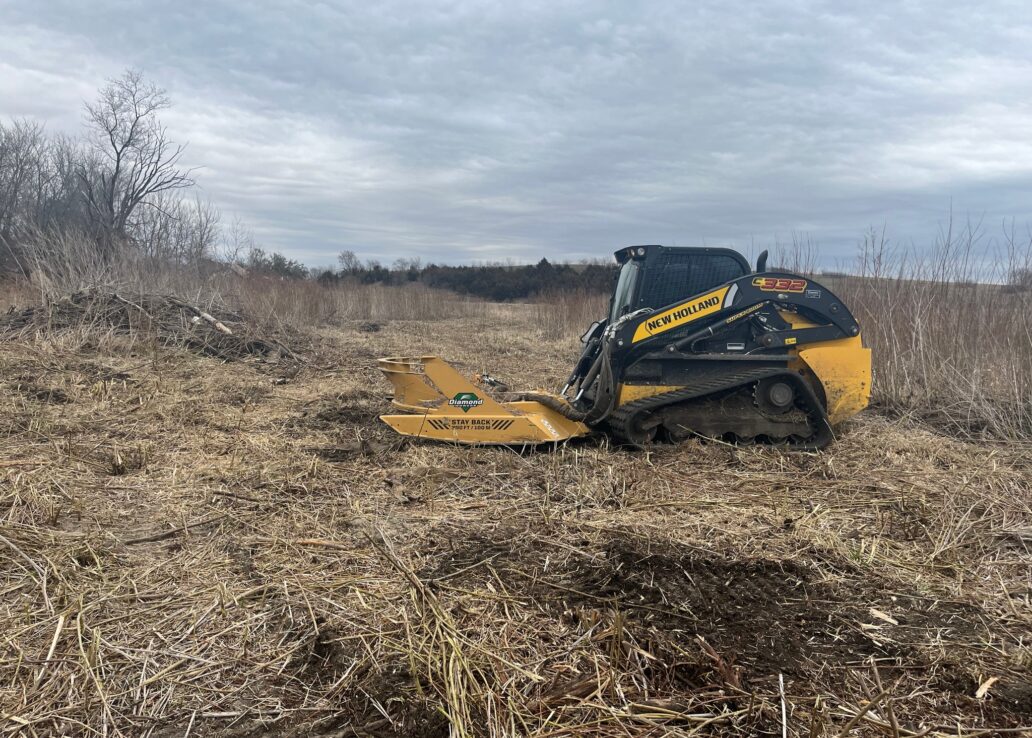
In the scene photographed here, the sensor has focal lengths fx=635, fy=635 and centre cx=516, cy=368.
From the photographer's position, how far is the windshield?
575 centimetres

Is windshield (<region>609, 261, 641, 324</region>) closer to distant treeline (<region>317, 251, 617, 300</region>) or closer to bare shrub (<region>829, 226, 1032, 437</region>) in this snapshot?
bare shrub (<region>829, 226, 1032, 437</region>)

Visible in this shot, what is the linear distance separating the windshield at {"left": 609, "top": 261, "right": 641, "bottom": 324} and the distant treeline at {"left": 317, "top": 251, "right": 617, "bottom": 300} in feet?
76.2

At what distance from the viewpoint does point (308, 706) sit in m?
2.05

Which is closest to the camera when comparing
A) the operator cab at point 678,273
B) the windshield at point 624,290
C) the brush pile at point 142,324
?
the operator cab at point 678,273

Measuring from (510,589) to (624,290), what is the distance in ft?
12.8

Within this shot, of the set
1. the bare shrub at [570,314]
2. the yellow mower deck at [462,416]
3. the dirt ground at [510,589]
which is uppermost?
the bare shrub at [570,314]

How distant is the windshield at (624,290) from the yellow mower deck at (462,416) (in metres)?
1.19

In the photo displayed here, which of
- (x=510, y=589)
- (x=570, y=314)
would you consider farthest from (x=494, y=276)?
(x=510, y=589)

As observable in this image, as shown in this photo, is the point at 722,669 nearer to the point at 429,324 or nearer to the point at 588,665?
the point at 588,665

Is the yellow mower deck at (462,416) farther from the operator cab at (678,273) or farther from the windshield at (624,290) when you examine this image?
the operator cab at (678,273)

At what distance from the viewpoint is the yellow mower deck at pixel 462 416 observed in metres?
5.21

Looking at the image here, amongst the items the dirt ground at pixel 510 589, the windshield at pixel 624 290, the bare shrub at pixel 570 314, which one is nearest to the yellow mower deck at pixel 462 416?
the dirt ground at pixel 510 589

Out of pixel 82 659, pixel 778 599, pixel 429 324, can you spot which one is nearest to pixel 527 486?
pixel 778 599

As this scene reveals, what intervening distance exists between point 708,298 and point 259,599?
13.1ft
